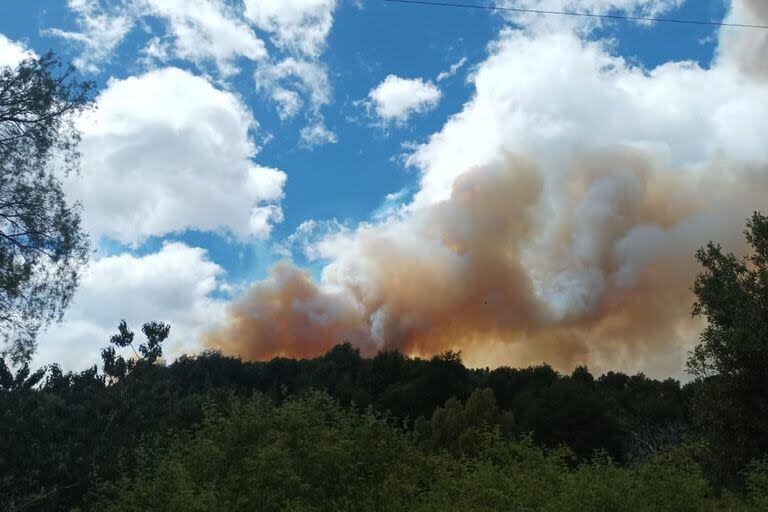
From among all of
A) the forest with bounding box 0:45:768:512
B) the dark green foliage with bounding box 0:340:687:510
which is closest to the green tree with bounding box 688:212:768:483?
the forest with bounding box 0:45:768:512

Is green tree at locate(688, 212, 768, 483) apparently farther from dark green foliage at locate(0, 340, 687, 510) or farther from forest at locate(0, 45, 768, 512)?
dark green foliage at locate(0, 340, 687, 510)

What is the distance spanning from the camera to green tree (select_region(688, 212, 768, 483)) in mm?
23688

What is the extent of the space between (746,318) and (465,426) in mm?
21689

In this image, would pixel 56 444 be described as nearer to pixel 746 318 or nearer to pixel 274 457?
pixel 274 457

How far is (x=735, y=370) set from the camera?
24453mm

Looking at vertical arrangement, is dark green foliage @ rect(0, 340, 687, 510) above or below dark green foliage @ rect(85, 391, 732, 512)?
above

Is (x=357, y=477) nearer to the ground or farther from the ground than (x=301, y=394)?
nearer to the ground

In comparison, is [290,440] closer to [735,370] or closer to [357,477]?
[357,477]

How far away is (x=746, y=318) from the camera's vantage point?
2417 centimetres

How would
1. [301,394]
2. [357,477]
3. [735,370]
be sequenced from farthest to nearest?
1. [301,394]
2. [735,370]
3. [357,477]

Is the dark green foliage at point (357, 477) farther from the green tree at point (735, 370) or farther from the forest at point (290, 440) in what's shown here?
the green tree at point (735, 370)

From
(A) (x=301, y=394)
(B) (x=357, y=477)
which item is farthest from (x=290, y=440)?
(A) (x=301, y=394)

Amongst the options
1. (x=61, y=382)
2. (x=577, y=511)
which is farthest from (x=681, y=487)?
(x=61, y=382)

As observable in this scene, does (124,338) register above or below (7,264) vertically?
above
